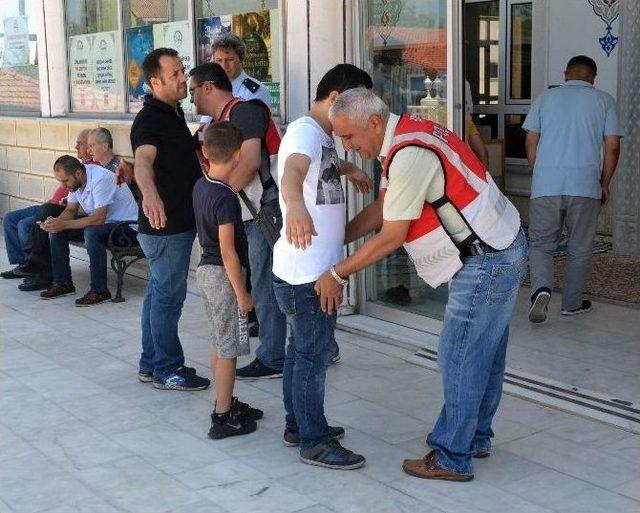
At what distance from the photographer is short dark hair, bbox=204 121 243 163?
4488 millimetres

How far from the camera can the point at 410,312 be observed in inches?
258

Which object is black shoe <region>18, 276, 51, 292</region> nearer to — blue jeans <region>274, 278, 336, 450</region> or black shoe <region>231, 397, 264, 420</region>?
black shoe <region>231, 397, 264, 420</region>

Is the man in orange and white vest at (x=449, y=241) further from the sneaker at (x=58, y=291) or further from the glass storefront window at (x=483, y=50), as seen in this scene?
the glass storefront window at (x=483, y=50)

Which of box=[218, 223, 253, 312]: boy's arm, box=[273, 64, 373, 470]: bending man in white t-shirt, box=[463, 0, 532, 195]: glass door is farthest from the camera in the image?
box=[463, 0, 532, 195]: glass door

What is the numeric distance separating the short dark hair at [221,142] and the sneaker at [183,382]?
4.58 ft

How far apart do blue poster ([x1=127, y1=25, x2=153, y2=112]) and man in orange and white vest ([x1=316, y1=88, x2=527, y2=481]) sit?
5575 millimetres

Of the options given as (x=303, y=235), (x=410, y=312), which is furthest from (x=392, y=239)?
(x=410, y=312)

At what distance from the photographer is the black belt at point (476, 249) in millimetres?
3811

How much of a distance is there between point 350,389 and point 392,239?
1748 mm

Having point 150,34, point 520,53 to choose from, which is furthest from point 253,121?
point 520,53

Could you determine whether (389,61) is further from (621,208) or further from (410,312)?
(621,208)

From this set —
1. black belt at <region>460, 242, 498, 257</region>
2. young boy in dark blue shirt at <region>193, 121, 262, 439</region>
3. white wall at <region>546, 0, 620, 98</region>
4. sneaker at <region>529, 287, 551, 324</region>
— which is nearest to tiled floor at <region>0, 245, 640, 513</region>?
young boy in dark blue shirt at <region>193, 121, 262, 439</region>

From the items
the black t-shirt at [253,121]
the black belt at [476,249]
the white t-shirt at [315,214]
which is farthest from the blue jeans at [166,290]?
the black belt at [476,249]

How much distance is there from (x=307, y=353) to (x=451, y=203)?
89 cm
